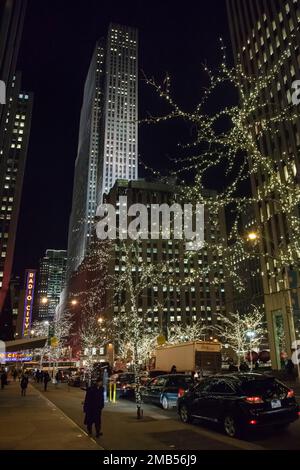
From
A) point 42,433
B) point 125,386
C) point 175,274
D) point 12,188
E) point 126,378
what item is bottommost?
point 42,433

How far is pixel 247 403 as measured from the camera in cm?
909

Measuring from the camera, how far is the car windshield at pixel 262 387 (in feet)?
30.8

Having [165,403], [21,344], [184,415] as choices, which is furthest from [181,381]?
[21,344]

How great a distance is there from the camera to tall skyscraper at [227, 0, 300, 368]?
35.7m

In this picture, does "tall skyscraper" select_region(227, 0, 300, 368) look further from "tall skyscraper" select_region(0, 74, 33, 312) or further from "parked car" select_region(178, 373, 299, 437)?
"tall skyscraper" select_region(0, 74, 33, 312)

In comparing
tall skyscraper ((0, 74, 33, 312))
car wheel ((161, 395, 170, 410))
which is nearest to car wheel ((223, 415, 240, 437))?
car wheel ((161, 395, 170, 410))

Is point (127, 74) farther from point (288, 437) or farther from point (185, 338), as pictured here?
point (288, 437)

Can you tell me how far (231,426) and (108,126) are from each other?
562 feet

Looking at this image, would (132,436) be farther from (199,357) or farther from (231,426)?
(199,357)

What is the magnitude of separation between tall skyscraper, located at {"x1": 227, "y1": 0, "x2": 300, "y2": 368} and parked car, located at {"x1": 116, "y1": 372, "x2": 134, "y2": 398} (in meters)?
16.2

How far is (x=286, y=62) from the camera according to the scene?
36438 millimetres

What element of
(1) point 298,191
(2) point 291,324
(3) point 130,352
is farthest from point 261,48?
(3) point 130,352

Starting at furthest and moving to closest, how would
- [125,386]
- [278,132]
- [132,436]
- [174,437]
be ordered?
[278,132] → [125,386] → [132,436] → [174,437]
